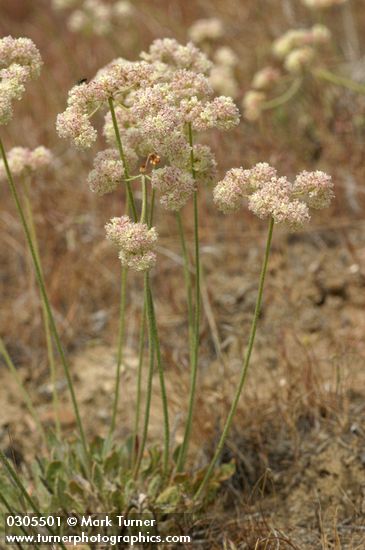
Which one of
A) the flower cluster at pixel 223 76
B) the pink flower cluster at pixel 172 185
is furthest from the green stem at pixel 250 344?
the flower cluster at pixel 223 76

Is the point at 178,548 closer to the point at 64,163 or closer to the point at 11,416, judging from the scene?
the point at 11,416

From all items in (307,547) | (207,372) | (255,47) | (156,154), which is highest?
(255,47)

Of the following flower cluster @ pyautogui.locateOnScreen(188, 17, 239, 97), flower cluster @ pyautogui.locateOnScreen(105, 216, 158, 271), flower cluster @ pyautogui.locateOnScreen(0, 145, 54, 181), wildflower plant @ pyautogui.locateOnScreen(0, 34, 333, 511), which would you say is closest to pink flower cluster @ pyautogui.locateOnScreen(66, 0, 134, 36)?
flower cluster @ pyautogui.locateOnScreen(188, 17, 239, 97)

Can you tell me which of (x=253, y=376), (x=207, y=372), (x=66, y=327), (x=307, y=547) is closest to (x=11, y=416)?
(x=66, y=327)

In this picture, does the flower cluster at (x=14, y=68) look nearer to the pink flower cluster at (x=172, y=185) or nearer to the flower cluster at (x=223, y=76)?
the pink flower cluster at (x=172, y=185)

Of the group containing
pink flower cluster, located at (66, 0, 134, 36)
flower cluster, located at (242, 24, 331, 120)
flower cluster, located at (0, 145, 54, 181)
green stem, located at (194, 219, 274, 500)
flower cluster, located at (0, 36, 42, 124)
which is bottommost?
green stem, located at (194, 219, 274, 500)

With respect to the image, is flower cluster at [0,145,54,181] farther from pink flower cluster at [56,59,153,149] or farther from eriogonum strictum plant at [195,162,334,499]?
eriogonum strictum plant at [195,162,334,499]
